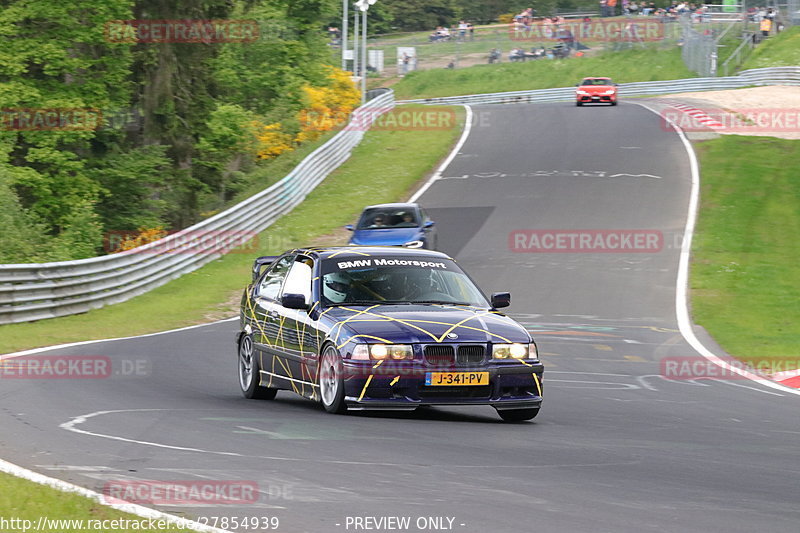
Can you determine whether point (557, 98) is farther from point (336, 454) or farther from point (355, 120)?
point (336, 454)

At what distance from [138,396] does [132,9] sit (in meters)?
28.1

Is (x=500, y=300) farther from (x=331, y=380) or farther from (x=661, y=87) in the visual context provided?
(x=661, y=87)

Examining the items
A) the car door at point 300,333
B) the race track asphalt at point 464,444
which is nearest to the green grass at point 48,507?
the race track asphalt at point 464,444

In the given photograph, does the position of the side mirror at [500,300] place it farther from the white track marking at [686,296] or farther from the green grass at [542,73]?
the green grass at [542,73]

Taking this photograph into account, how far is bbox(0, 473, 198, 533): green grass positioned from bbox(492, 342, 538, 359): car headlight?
14.0ft

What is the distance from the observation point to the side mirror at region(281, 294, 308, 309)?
34.6ft

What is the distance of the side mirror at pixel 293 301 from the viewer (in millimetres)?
10531

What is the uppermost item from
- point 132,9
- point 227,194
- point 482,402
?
point 132,9

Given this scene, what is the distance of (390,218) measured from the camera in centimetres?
2623

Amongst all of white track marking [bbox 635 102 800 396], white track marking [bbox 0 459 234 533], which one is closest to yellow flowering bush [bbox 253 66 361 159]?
white track marking [bbox 635 102 800 396]

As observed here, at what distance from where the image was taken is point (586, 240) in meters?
30.3

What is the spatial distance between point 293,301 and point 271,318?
1.11m

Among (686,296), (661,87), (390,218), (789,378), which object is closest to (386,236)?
(390,218)

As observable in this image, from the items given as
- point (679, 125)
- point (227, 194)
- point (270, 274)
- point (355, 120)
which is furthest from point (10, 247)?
point (679, 125)
